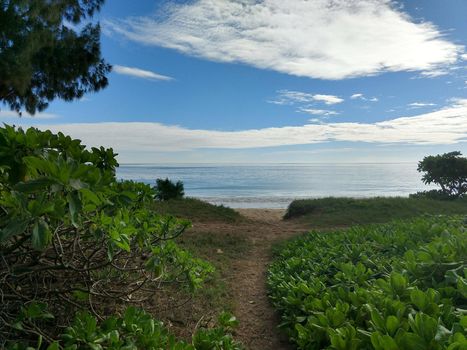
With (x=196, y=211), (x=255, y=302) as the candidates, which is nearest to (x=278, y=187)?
(x=196, y=211)

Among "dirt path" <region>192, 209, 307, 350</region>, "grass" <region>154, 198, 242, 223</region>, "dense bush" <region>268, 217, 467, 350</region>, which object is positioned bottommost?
"dirt path" <region>192, 209, 307, 350</region>

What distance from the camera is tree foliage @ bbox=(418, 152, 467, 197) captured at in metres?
18.4

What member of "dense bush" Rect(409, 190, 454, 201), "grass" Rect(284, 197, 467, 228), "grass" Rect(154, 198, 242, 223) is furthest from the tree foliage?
"grass" Rect(154, 198, 242, 223)

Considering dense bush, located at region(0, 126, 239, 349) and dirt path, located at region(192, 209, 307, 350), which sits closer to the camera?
dense bush, located at region(0, 126, 239, 349)

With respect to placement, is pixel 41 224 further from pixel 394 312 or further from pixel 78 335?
pixel 394 312

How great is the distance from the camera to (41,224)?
126 centimetres

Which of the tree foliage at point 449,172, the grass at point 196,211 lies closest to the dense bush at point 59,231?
the grass at point 196,211

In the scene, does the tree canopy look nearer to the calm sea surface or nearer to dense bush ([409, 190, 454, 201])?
the calm sea surface

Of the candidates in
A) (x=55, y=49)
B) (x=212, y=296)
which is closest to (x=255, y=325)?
(x=212, y=296)

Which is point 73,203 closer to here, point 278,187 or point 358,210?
point 358,210

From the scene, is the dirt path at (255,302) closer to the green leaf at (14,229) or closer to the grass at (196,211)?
the green leaf at (14,229)

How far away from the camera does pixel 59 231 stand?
2.16m

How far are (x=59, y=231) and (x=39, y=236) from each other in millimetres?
1022

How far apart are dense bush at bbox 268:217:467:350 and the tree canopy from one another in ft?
28.3
